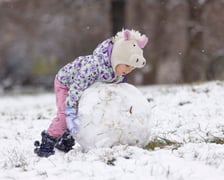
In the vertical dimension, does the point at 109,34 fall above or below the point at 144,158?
above

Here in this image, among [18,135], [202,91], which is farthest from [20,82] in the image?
[18,135]

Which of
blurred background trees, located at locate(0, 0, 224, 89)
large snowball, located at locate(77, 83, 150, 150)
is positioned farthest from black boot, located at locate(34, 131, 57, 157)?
blurred background trees, located at locate(0, 0, 224, 89)

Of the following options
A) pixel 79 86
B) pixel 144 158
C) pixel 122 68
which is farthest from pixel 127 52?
pixel 144 158

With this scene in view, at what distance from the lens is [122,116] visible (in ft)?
21.1

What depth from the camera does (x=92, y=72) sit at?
650 cm

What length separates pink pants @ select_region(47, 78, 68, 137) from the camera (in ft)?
22.1

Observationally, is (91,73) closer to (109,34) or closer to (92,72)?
(92,72)

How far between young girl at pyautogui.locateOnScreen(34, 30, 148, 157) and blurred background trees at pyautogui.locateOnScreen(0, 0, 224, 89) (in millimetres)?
12307

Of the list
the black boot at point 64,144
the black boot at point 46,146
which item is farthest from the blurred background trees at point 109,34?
the black boot at point 46,146

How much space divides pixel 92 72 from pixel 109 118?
532 millimetres

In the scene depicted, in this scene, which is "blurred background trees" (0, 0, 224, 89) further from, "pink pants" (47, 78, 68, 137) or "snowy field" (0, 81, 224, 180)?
"pink pants" (47, 78, 68, 137)

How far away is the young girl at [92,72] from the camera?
21.3ft

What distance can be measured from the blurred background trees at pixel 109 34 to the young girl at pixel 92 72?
40.4 ft

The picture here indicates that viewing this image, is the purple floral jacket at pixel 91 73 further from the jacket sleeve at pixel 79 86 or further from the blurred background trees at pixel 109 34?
the blurred background trees at pixel 109 34
